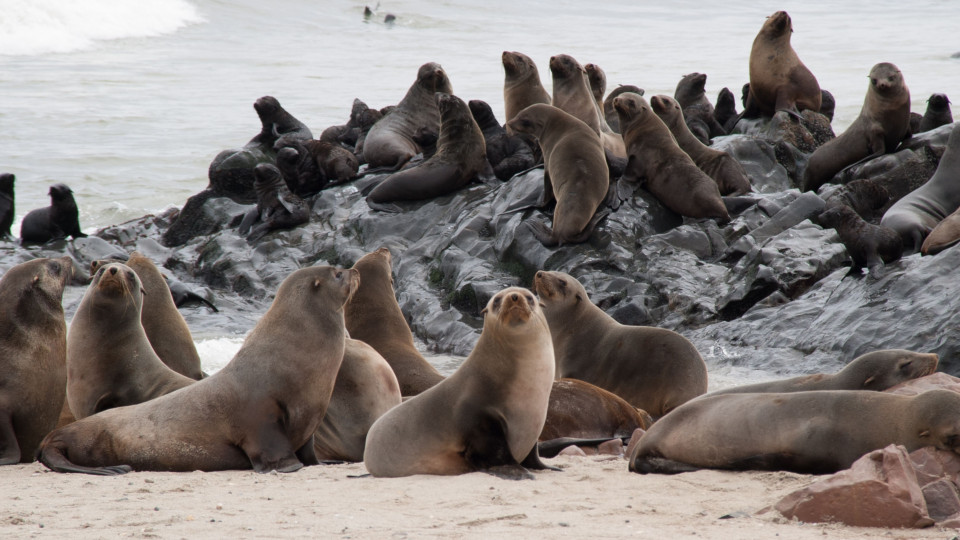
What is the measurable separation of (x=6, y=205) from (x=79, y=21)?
33109 mm

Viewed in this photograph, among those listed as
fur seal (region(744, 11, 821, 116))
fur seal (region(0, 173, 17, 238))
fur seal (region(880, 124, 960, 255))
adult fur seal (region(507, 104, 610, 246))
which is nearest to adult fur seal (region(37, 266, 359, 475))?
adult fur seal (region(507, 104, 610, 246))

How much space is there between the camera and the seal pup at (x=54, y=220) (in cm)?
1473

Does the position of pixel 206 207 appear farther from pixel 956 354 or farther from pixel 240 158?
pixel 956 354

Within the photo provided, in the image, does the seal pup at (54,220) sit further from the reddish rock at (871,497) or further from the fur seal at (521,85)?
the reddish rock at (871,497)

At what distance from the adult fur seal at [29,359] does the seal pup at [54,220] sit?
29.1ft

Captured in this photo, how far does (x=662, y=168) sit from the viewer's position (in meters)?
11.6

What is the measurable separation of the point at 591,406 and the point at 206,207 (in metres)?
10.6

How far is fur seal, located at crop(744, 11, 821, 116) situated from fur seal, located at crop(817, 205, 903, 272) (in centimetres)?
577

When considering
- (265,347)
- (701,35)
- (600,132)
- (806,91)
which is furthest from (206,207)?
(701,35)

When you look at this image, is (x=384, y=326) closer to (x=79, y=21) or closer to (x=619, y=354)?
(x=619, y=354)

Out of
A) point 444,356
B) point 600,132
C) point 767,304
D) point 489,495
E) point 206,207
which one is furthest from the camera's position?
point 206,207

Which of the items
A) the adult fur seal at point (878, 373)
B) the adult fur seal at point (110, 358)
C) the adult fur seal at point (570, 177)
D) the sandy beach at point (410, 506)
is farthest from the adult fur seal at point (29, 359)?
the adult fur seal at point (570, 177)

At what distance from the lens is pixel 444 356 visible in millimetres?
10625

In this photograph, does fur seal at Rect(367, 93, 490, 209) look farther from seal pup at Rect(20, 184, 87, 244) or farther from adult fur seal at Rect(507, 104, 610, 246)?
seal pup at Rect(20, 184, 87, 244)
